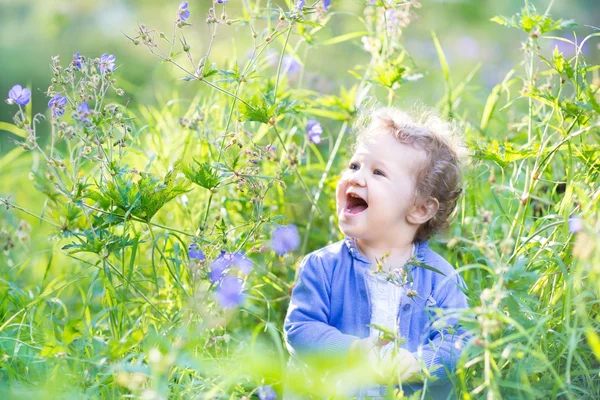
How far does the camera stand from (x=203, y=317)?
201cm

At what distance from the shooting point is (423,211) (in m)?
2.27

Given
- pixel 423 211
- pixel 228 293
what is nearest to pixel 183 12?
pixel 228 293

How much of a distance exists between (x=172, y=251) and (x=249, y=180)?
522 mm

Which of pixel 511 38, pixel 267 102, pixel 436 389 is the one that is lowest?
pixel 436 389

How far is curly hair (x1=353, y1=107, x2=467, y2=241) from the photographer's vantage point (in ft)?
7.41

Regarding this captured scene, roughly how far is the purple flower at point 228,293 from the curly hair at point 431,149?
60cm

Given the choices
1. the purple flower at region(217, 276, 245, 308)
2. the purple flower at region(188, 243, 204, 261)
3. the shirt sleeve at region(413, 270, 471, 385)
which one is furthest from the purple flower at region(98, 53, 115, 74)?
the shirt sleeve at region(413, 270, 471, 385)

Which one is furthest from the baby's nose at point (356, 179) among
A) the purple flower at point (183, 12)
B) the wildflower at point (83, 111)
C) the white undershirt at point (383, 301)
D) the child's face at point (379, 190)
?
the wildflower at point (83, 111)

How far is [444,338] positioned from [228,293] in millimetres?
587

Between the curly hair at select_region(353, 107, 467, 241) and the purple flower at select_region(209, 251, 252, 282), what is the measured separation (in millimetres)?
548

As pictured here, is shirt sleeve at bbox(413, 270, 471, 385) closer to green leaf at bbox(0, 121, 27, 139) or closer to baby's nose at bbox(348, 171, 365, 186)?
baby's nose at bbox(348, 171, 365, 186)

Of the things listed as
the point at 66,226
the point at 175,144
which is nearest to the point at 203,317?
the point at 66,226

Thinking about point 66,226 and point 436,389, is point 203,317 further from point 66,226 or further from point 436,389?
point 436,389

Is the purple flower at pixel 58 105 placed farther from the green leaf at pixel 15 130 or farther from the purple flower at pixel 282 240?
the purple flower at pixel 282 240
